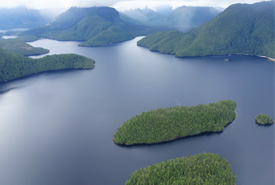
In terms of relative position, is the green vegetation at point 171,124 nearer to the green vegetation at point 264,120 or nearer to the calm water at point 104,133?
the calm water at point 104,133

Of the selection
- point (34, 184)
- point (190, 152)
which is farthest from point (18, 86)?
point (190, 152)

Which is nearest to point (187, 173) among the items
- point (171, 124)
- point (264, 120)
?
point (171, 124)

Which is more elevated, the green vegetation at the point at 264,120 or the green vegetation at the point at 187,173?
the green vegetation at the point at 264,120

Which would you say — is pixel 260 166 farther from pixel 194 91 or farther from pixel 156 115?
pixel 194 91

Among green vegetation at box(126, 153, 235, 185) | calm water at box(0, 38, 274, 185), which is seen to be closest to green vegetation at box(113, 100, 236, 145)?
calm water at box(0, 38, 274, 185)

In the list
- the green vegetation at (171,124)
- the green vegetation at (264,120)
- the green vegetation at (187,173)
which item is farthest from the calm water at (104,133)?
the green vegetation at (187,173)
